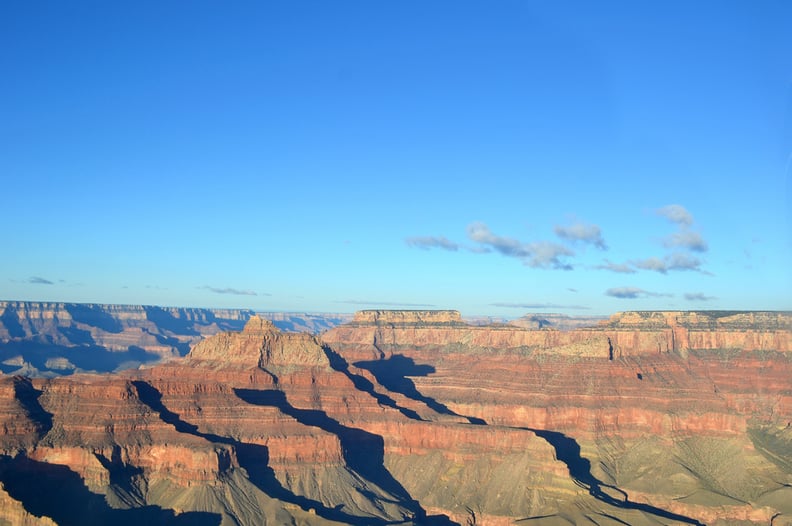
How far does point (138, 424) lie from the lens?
99.1 m

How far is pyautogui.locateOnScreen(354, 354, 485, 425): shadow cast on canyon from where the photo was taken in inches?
→ 5856

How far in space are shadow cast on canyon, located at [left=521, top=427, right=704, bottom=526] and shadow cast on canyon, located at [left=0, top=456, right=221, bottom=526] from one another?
47986 millimetres

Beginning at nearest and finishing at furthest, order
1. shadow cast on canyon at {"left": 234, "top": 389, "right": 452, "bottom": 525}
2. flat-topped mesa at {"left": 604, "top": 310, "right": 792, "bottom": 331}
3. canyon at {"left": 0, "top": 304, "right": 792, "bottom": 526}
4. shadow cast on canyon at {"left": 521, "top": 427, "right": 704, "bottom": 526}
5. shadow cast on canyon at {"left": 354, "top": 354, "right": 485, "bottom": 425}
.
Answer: canyon at {"left": 0, "top": 304, "right": 792, "bottom": 526}
shadow cast on canyon at {"left": 521, "top": 427, "right": 704, "bottom": 526}
shadow cast on canyon at {"left": 234, "top": 389, "right": 452, "bottom": 525}
shadow cast on canyon at {"left": 354, "top": 354, "right": 485, "bottom": 425}
flat-topped mesa at {"left": 604, "top": 310, "right": 792, "bottom": 331}

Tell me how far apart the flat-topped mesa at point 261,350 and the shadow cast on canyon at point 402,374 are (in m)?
22.2

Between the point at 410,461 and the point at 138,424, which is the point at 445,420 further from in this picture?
the point at 138,424

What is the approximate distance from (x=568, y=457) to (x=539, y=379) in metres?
27.6

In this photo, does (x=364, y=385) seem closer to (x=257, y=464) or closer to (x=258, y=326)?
(x=258, y=326)

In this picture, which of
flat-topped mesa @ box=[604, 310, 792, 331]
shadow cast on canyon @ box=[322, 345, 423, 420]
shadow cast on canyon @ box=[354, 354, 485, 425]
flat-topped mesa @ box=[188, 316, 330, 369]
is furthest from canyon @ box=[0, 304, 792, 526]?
flat-topped mesa @ box=[604, 310, 792, 331]

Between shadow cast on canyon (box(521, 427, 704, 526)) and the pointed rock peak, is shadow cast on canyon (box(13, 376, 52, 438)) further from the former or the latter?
shadow cast on canyon (box(521, 427, 704, 526))

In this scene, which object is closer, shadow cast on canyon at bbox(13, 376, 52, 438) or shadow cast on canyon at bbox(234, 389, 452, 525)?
shadow cast on canyon at bbox(13, 376, 52, 438)

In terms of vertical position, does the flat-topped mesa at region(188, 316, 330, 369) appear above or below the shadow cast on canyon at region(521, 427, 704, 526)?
above

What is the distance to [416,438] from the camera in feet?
398

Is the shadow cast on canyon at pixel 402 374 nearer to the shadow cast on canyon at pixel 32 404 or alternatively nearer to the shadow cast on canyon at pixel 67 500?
the shadow cast on canyon at pixel 67 500

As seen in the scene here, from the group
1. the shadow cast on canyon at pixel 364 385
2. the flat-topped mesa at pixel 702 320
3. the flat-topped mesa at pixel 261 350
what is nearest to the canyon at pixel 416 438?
the flat-topped mesa at pixel 261 350
